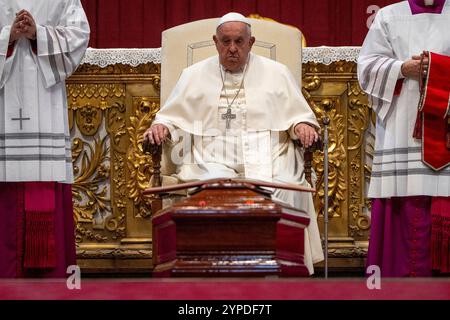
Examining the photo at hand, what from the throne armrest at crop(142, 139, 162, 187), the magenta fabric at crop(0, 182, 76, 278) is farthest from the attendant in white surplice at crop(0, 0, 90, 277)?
the throne armrest at crop(142, 139, 162, 187)

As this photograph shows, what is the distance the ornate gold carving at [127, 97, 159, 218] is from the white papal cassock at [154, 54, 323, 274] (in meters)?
0.61

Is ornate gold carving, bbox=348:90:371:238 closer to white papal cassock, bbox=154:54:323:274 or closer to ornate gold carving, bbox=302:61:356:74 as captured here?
ornate gold carving, bbox=302:61:356:74

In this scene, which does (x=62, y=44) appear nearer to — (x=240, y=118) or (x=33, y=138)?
(x=33, y=138)

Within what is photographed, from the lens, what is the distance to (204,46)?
6492mm

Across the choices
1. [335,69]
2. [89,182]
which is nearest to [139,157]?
[89,182]

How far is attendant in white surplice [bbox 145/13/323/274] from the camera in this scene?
5.74m

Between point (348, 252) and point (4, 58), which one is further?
point (348, 252)

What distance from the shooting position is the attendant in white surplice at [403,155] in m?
5.71

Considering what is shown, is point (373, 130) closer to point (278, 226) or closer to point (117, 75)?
point (117, 75)

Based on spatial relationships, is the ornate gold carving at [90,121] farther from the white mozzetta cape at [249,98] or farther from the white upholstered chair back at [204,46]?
the white mozzetta cape at [249,98]

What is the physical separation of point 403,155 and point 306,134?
0.62 meters

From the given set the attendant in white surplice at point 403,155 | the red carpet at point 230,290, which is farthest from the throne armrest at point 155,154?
the red carpet at point 230,290

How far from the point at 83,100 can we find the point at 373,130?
195 cm

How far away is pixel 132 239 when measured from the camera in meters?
6.74
